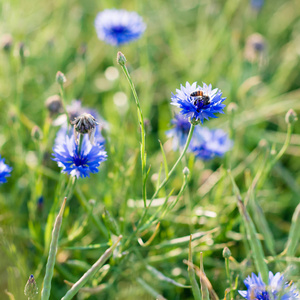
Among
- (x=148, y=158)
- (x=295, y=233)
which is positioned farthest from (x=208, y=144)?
(x=295, y=233)

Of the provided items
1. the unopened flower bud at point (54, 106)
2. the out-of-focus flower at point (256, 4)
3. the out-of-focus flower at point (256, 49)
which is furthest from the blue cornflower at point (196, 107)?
the out-of-focus flower at point (256, 4)

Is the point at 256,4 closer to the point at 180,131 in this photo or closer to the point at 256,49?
the point at 256,49

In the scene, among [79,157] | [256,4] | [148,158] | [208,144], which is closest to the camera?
[79,157]

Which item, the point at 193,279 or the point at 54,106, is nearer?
the point at 193,279

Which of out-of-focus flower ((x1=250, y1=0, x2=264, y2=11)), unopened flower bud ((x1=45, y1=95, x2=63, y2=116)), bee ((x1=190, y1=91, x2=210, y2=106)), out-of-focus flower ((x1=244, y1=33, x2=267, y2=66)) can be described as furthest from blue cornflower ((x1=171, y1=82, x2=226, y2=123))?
out-of-focus flower ((x1=250, y1=0, x2=264, y2=11))

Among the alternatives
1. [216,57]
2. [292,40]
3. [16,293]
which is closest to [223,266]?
[16,293]

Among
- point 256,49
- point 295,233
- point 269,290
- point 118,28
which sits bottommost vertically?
point 269,290

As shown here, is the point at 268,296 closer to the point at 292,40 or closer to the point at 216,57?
the point at 216,57
